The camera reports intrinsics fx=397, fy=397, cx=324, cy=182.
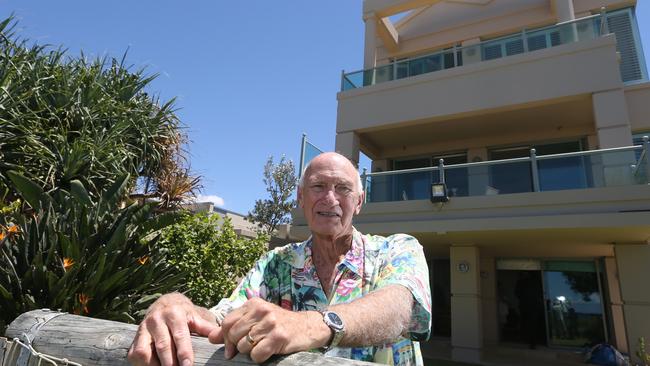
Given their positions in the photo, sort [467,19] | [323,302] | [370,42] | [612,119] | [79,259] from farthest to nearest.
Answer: [467,19]
[370,42]
[612,119]
[79,259]
[323,302]

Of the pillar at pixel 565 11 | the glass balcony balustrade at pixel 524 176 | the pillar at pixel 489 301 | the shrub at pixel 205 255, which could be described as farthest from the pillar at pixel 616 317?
the shrub at pixel 205 255

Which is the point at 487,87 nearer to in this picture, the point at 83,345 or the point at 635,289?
the point at 635,289

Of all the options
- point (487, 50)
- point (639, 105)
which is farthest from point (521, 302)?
point (487, 50)

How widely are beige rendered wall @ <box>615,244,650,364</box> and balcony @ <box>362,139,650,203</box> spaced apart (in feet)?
6.27

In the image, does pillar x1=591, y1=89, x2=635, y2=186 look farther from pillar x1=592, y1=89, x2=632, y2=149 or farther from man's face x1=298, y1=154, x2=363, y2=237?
man's face x1=298, y1=154, x2=363, y2=237

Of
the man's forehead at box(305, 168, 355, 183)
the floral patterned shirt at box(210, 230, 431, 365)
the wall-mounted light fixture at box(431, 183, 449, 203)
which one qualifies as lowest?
the floral patterned shirt at box(210, 230, 431, 365)

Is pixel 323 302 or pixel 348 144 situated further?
pixel 348 144

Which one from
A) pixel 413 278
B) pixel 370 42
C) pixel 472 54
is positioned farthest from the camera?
pixel 370 42

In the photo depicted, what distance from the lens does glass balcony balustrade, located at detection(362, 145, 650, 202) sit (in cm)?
806

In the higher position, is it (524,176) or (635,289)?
(524,176)

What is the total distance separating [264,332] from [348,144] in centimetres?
1176

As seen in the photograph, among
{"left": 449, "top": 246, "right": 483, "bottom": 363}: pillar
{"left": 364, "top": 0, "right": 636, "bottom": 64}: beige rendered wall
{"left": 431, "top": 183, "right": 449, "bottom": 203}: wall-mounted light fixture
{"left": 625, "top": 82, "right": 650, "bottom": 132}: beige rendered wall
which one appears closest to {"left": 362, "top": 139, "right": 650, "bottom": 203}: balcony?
{"left": 431, "top": 183, "right": 449, "bottom": 203}: wall-mounted light fixture

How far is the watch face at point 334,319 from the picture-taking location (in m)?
1.18

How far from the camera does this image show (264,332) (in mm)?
1021
